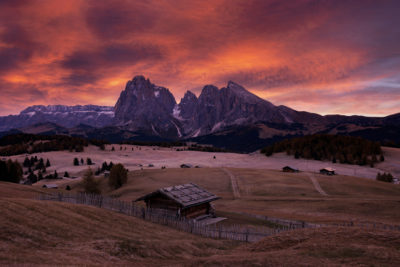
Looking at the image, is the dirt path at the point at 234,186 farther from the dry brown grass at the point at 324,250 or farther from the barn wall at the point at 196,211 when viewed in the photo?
the dry brown grass at the point at 324,250

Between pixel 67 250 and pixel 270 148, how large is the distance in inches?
6787

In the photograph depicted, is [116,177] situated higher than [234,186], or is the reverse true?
[234,186]

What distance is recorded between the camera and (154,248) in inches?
789

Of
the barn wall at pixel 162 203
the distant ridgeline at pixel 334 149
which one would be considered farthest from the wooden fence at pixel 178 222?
the distant ridgeline at pixel 334 149

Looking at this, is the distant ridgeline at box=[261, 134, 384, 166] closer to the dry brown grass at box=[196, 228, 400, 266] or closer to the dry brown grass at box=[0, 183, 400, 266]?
the dry brown grass at box=[196, 228, 400, 266]

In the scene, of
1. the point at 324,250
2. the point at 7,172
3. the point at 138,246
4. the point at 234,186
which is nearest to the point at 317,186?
the point at 234,186

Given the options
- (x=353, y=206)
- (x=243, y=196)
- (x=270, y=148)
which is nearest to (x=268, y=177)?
(x=243, y=196)

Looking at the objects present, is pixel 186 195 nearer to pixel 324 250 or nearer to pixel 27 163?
pixel 324 250

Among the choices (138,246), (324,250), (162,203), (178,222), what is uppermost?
(324,250)

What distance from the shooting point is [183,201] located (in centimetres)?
3969

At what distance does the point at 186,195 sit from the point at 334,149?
143 meters

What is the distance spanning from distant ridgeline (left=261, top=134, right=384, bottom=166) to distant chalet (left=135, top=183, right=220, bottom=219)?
422ft

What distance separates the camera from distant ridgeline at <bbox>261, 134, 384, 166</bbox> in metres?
150

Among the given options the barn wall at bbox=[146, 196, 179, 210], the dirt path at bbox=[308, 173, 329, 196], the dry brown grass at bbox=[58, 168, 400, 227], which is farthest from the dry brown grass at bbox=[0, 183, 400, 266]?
the dirt path at bbox=[308, 173, 329, 196]
